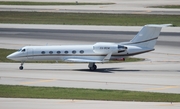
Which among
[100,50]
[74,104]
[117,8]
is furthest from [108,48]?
[117,8]

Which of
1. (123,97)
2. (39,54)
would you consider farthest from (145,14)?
(123,97)

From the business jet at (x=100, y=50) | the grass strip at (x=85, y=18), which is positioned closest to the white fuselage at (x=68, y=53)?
the business jet at (x=100, y=50)

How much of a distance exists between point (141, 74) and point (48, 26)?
38.5m

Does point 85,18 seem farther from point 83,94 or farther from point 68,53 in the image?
point 83,94

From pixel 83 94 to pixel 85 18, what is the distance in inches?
2159

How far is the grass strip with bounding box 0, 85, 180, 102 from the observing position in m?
34.6

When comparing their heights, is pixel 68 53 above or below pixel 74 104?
above

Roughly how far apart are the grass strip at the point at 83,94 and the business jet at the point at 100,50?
1054cm

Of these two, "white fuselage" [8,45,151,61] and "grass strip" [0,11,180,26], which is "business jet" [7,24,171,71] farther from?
"grass strip" [0,11,180,26]

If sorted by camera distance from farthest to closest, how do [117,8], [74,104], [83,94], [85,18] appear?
[117,8]
[85,18]
[83,94]
[74,104]

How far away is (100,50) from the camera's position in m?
49.0

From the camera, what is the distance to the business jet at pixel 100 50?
48.8 metres

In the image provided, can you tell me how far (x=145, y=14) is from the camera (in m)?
92.8

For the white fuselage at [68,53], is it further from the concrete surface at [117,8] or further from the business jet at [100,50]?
the concrete surface at [117,8]
